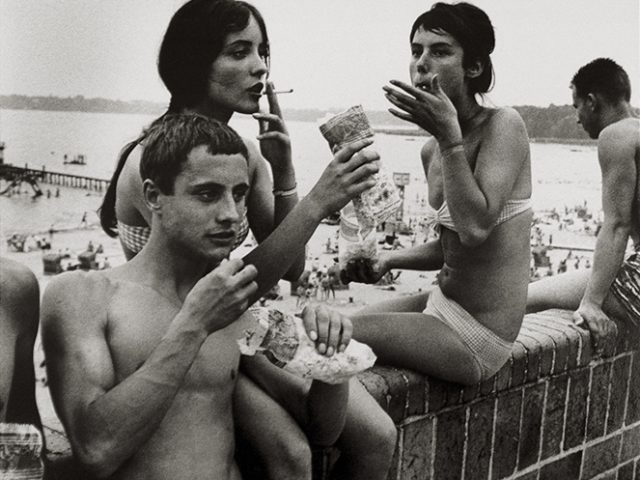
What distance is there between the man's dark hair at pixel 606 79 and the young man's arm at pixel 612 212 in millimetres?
278

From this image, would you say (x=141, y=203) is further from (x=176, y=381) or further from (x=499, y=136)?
(x=499, y=136)

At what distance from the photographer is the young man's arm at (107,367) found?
164 cm

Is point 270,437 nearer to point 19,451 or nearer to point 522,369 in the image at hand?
point 19,451

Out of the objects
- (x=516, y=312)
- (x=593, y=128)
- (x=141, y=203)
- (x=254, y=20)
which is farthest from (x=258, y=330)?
(x=593, y=128)

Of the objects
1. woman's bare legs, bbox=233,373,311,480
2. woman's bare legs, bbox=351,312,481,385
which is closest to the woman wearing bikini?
woman's bare legs, bbox=351,312,481,385

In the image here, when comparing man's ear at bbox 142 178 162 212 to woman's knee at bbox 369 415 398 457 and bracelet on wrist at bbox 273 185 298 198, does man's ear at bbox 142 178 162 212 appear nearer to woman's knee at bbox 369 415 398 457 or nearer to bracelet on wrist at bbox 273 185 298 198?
bracelet on wrist at bbox 273 185 298 198

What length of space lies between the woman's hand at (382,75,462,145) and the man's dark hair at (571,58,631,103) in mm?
1528

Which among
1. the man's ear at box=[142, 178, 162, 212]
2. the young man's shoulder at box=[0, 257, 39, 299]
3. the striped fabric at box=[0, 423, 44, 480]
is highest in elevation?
the man's ear at box=[142, 178, 162, 212]

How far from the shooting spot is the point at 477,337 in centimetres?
Result: 265

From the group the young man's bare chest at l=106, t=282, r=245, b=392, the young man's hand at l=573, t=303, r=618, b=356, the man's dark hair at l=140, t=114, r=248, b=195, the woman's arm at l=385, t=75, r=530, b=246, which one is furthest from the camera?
the young man's hand at l=573, t=303, r=618, b=356

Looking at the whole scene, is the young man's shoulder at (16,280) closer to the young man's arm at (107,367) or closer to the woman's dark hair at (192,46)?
the young man's arm at (107,367)

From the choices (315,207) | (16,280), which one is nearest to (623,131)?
(315,207)

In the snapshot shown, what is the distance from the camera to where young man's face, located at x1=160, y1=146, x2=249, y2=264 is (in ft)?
6.03

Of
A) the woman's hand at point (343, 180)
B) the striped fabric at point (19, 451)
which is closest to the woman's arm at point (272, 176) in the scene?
the woman's hand at point (343, 180)
